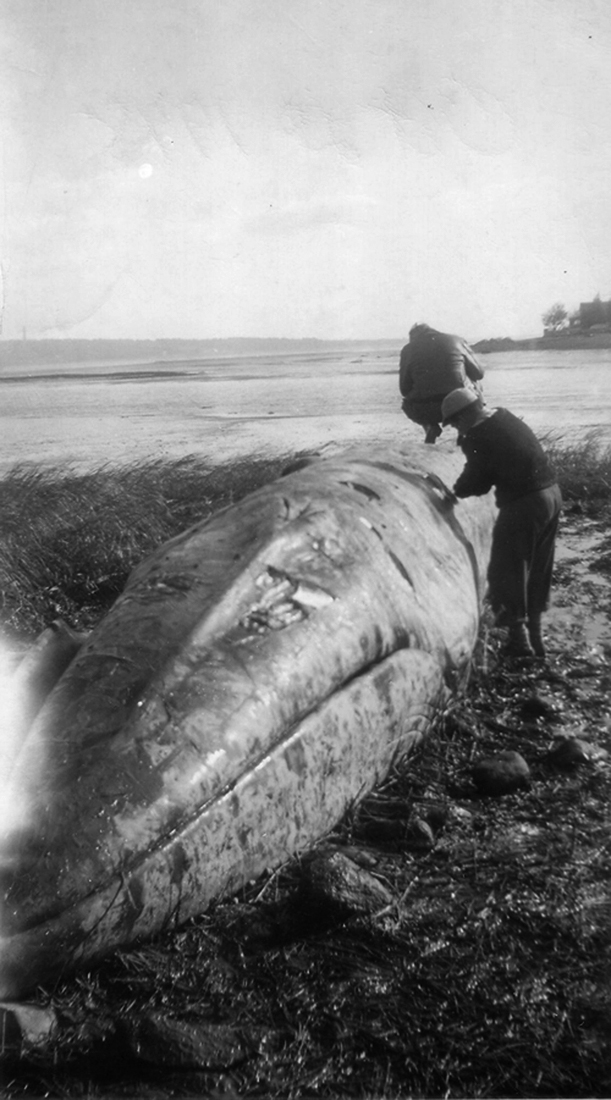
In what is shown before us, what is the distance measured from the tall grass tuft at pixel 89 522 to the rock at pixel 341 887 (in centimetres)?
304

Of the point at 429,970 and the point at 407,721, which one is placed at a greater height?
the point at 407,721

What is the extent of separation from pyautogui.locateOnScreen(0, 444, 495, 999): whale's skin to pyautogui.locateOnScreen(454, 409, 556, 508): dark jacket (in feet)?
3.84

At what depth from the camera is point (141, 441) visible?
32.4 ft

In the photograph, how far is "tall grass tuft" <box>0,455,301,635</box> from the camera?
5449 millimetres

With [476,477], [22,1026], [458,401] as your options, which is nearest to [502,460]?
[476,477]

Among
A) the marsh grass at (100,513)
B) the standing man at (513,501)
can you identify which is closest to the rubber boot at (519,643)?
the standing man at (513,501)

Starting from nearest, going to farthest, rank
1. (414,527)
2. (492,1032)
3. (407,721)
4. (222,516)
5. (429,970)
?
(492,1032) < (429,970) < (407,721) < (222,516) < (414,527)

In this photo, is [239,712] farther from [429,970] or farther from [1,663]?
[1,663]

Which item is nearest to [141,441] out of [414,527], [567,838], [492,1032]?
[414,527]

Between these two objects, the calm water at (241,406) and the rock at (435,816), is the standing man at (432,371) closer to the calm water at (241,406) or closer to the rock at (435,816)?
the calm water at (241,406)

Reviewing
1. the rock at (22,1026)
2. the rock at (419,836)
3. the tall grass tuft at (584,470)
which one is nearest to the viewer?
the rock at (22,1026)

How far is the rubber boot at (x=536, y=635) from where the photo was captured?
4.73m

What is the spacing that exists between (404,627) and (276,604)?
2.08 feet

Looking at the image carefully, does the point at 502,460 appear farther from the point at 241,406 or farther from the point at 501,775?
the point at 241,406
